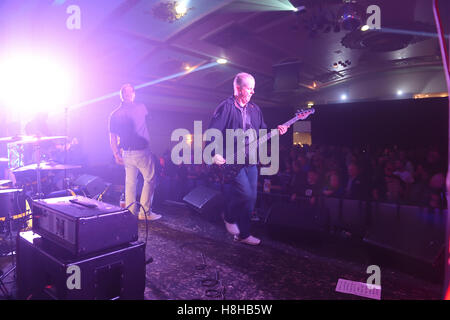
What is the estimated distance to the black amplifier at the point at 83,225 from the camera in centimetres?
163

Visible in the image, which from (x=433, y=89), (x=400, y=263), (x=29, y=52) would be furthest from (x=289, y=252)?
(x=433, y=89)

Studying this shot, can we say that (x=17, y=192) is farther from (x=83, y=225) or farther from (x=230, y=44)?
(x=230, y=44)

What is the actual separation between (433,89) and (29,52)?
521 inches

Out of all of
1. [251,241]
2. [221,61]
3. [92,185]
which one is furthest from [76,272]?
[221,61]

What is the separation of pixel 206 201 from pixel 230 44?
636 centimetres

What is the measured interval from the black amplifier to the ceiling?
5394mm

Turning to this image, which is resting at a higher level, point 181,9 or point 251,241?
point 181,9

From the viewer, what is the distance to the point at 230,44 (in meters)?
8.71

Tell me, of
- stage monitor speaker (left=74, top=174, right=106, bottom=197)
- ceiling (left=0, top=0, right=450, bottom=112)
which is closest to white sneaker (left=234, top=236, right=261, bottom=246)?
stage monitor speaker (left=74, top=174, right=106, bottom=197)

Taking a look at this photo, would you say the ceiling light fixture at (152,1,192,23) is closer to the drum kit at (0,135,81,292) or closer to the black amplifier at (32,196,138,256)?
the drum kit at (0,135,81,292)

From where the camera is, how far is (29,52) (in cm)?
633

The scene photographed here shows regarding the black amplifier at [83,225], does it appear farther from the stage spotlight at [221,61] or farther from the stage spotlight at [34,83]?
the stage spotlight at [221,61]
